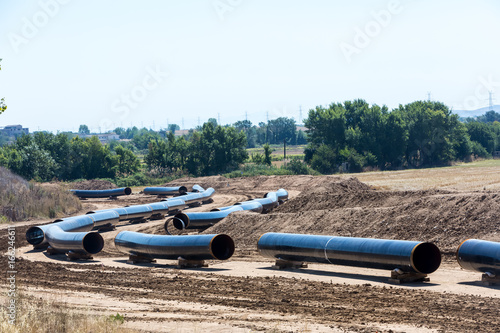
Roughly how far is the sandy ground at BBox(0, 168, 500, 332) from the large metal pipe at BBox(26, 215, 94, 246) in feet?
2.43

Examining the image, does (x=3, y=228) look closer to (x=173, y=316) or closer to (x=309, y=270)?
(x=309, y=270)

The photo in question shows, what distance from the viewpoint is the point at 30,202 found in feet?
130

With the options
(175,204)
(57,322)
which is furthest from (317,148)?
(57,322)

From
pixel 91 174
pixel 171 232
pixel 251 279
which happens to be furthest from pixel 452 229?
pixel 91 174

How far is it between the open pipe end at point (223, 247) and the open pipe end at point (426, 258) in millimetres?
6875

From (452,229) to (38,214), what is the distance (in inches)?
1150

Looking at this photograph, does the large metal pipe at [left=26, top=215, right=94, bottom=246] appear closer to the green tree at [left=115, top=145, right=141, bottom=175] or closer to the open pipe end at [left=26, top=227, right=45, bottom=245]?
the open pipe end at [left=26, top=227, right=45, bottom=245]

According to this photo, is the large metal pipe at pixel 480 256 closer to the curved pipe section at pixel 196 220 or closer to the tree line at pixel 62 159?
the curved pipe section at pixel 196 220

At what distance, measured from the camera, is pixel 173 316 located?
13.2 m

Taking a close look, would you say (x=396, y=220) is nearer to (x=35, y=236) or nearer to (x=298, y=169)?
(x=35, y=236)

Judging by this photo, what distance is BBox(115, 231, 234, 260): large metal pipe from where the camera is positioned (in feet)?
66.1

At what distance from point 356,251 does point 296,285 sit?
2.47m

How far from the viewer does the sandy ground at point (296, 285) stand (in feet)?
40.7

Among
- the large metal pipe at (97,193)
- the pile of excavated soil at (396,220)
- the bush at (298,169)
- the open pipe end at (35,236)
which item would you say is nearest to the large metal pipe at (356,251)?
the pile of excavated soil at (396,220)
